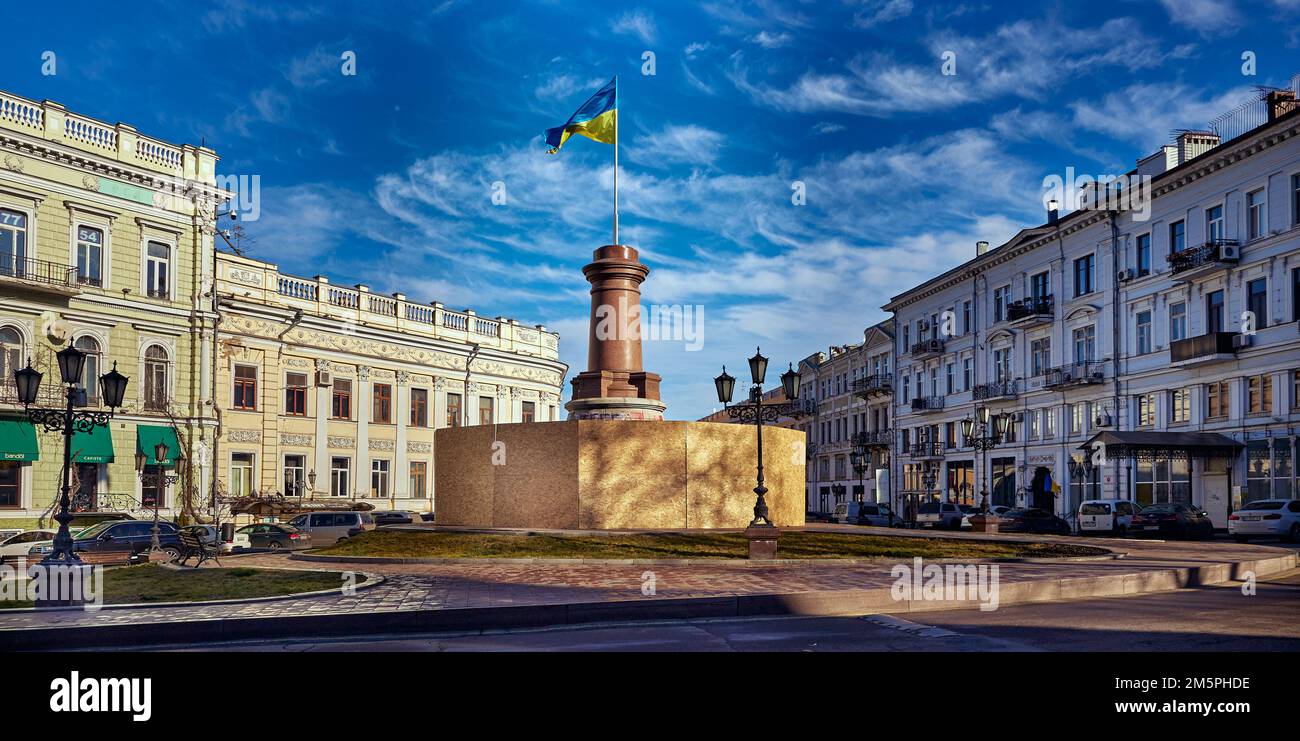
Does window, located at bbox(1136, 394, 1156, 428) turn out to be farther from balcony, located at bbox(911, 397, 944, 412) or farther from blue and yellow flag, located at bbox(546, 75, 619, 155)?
blue and yellow flag, located at bbox(546, 75, 619, 155)

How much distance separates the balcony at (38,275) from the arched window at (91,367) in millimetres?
2033

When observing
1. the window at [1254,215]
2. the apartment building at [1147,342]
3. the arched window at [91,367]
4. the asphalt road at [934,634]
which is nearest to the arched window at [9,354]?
the arched window at [91,367]

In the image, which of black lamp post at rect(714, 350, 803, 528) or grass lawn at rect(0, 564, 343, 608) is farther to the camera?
black lamp post at rect(714, 350, 803, 528)

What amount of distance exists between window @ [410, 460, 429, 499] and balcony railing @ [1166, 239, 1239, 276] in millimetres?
36502

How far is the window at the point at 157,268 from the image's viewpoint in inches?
1619

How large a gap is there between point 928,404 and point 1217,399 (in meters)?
25.5

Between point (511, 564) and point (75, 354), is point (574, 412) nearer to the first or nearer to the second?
point (511, 564)

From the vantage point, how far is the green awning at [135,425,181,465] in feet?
131

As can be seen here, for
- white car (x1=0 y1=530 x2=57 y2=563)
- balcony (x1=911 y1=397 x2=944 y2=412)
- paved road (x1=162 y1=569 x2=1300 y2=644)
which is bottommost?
white car (x1=0 y1=530 x2=57 y2=563)

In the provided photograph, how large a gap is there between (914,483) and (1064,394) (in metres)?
17.6

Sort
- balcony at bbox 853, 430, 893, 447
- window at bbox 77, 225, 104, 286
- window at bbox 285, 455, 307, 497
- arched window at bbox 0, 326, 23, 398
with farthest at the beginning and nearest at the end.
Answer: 1. balcony at bbox 853, 430, 893, 447
2. window at bbox 285, 455, 307, 497
3. window at bbox 77, 225, 104, 286
4. arched window at bbox 0, 326, 23, 398

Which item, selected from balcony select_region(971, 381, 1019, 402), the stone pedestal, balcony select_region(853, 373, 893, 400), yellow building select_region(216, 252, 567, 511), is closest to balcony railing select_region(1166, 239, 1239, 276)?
balcony select_region(971, 381, 1019, 402)
